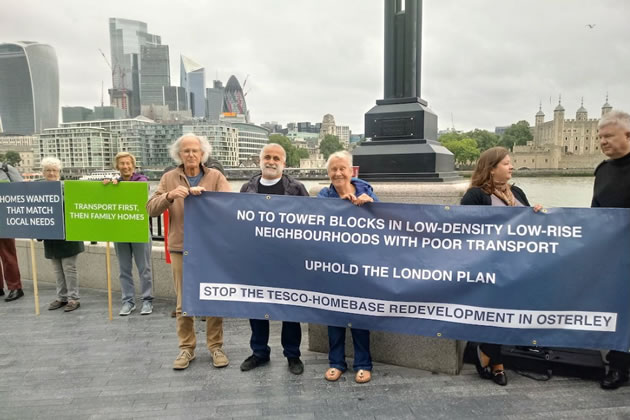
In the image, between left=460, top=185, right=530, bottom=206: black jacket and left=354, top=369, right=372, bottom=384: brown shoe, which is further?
left=354, top=369, right=372, bottom=384: brown shoe

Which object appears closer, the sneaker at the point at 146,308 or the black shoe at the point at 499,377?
the black shoe at the point at 499,377

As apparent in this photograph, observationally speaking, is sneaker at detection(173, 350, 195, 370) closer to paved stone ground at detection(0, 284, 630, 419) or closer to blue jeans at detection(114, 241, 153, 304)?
paved stone ground at detection(0, 284, 630, 419)

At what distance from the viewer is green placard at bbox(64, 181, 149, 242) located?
487cm

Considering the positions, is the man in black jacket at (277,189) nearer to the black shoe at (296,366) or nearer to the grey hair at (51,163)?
the black shoe at (296,366)

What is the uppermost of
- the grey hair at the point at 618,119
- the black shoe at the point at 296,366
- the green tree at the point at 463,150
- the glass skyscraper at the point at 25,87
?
the glass skyscraper at the point at 25,87

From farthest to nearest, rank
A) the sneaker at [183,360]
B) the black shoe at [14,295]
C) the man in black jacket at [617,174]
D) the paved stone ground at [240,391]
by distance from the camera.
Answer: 1. the black shoe at [14,295]
2. the sneaker at [183,360]
3. the man in black jacket at [617,174]
4. the paved stone ground at [240,391]

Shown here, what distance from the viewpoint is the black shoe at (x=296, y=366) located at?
11.3 feet

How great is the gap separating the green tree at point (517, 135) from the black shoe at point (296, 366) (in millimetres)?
104506

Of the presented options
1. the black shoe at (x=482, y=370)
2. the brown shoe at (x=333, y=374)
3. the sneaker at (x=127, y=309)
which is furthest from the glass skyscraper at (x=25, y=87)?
the black shoe at (x=482, y=370)

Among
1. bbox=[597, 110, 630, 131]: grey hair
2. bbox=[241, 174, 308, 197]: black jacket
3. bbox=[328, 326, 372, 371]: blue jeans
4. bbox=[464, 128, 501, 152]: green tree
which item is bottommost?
bbox=[328, 326, 372, 371]: blue jeans

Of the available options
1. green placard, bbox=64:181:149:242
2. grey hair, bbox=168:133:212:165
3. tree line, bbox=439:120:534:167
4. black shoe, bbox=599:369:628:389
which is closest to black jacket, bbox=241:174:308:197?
grey hair, bbox=168:133:212:165

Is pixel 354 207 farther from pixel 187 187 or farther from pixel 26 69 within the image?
pixel 26 69

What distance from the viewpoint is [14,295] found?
19.2 feet

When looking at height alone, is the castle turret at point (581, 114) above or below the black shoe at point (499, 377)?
above
